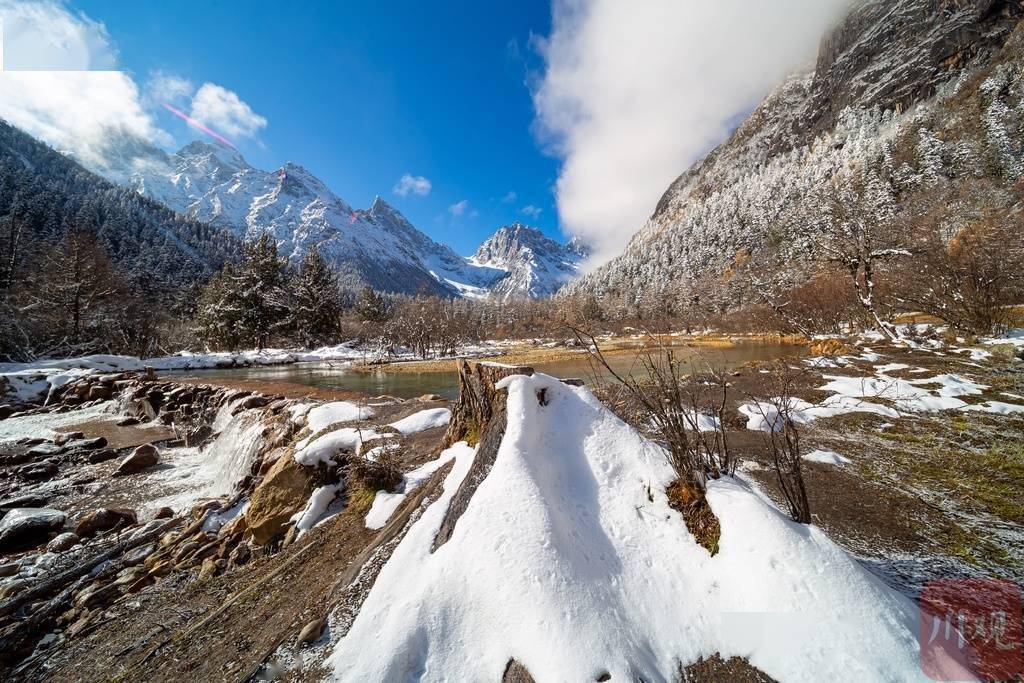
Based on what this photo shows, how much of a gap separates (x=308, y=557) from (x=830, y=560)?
13.3ft

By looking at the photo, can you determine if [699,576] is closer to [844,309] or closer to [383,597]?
[383,597]

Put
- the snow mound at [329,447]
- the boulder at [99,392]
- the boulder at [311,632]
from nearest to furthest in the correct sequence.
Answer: the boulder at [311,632], the snow mound at [329,447], the boulder at [99,392]

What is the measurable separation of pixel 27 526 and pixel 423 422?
6.11m

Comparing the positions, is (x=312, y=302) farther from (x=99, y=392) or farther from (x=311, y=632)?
(x=311, y=632)

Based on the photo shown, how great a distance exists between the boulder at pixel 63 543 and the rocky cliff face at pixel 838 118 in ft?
249

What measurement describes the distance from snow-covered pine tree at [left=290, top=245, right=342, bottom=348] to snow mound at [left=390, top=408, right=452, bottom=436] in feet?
131

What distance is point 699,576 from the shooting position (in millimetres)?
2193

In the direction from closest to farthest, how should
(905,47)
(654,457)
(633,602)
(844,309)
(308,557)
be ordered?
1. (633,602)
2. (654,457)
3. (308,557)
4. (844,309)
5. (905,47)

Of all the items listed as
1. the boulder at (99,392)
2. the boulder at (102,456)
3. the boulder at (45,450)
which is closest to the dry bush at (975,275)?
the boulder at (102,456)

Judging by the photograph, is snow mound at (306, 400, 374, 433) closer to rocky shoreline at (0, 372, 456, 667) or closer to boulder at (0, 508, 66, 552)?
rocky shoreline at (0, 372, 456, 667)

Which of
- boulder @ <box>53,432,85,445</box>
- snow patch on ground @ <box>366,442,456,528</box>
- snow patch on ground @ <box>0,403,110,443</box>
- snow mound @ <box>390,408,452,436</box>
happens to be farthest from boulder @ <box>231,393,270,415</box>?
snow patch on ground @ <box>366,442,456,528</box>

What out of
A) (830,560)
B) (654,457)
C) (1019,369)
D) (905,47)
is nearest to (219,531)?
(654,457)

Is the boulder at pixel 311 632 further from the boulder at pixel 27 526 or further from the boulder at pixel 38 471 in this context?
the boulder at pixel 38 471

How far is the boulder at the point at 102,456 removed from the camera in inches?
341
